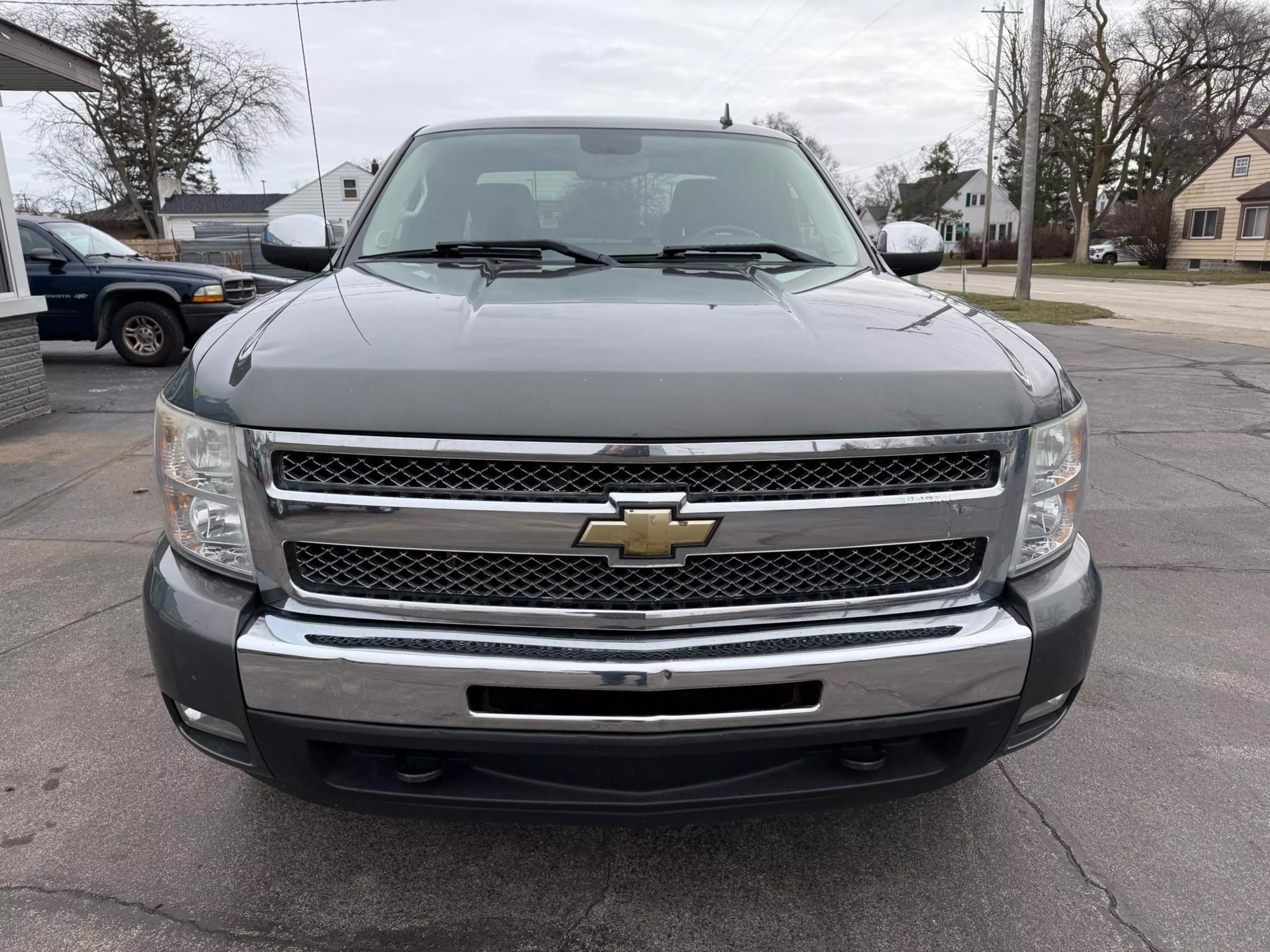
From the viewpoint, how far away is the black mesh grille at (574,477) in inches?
66.1

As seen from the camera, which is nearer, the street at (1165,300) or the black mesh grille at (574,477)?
the black mesh grille at (574,477)

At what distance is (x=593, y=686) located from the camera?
5.52 feet

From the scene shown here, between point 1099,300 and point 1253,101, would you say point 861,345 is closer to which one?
point 1099,300

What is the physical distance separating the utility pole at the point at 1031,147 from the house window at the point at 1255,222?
96.1 ft

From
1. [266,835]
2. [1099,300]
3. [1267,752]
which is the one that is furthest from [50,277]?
[1099,300]

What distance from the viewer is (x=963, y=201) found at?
278 ft

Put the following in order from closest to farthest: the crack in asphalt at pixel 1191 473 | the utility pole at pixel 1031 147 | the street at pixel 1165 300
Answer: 1. the crack in asphalt at pixel 1191 473
2. the street at pixel 1165 300
3. the utility pole at pixel 1031 147

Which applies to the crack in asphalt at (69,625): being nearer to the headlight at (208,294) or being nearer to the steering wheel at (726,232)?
the steering wheel at (726,232)

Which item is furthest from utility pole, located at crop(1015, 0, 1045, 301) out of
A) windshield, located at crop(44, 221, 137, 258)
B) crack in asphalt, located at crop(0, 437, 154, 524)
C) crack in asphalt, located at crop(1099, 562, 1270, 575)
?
crack in asphalt, located at crop(0, 437, 154, 524)

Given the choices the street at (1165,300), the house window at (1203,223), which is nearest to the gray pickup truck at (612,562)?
the street at (1165,300)

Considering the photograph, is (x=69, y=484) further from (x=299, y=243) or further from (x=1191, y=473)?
(x=1191, y=473)

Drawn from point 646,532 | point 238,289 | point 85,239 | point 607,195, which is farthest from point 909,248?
point 85,239

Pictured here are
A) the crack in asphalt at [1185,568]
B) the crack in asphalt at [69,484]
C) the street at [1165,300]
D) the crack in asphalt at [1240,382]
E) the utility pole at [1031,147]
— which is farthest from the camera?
the utility pole at [1031,147]

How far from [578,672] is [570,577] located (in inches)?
7.0
